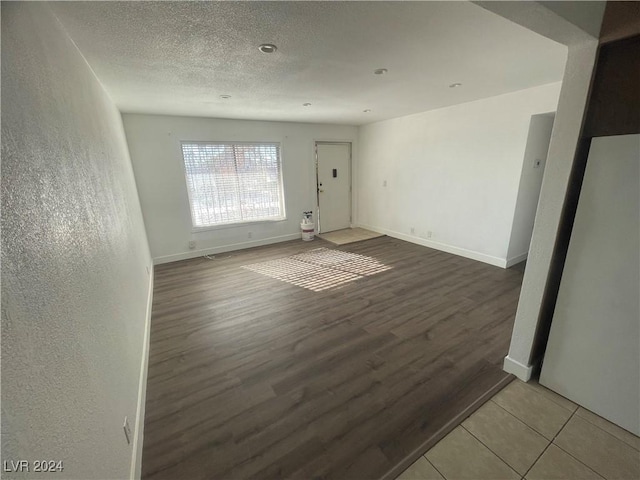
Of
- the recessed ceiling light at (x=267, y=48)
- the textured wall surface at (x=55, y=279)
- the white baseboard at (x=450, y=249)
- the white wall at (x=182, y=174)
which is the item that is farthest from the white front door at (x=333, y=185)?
the textured wall surface at (x=55, y=279)

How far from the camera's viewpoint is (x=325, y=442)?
145 centimetres

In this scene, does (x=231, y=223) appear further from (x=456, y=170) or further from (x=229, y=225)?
(x=456, y=170)

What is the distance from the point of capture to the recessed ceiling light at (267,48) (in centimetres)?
175

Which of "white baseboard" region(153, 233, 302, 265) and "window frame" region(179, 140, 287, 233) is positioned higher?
"window frame" region(179, 140, 287, 233)

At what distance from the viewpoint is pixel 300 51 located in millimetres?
1863

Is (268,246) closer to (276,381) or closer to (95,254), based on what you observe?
(276,381)

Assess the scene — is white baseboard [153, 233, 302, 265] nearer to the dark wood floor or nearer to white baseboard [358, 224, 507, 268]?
the dark wood floor

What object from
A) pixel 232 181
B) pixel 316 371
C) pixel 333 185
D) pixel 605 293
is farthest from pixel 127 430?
pixel 333 185

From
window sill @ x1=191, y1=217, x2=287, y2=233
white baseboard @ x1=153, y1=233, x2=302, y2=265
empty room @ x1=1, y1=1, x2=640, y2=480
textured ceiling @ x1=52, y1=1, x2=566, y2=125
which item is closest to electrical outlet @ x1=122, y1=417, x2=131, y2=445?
empty room @ x1=1, y1=1, x2=640, y2=480

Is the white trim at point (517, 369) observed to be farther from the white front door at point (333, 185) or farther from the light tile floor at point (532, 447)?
the white front door at point (333, 185)

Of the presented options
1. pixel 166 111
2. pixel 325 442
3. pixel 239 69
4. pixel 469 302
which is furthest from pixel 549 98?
pixel 166 111

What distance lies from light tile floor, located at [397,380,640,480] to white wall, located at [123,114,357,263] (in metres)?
4.23

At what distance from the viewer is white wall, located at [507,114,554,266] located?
328 centimetres

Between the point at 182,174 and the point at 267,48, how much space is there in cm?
300
